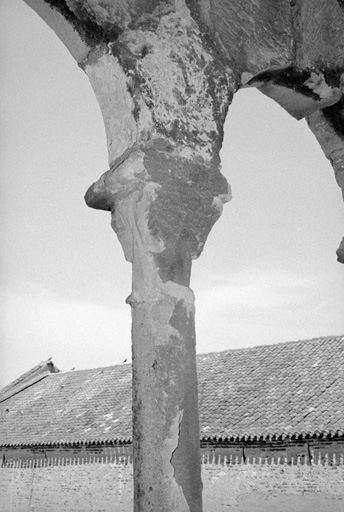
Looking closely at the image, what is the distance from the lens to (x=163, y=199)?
3020 mm

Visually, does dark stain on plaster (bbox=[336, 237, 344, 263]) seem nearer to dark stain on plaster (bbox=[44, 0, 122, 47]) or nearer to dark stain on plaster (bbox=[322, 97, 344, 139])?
dark stain on plaster (bbox=[322, 97, 344, 139])

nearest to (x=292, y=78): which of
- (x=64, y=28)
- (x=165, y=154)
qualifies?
(x=165, y=154)

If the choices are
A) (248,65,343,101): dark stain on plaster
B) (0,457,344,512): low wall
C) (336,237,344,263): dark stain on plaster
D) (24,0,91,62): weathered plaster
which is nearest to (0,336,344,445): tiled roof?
(0,457,344,512): low wall

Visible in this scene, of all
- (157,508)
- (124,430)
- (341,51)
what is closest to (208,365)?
(124,430)

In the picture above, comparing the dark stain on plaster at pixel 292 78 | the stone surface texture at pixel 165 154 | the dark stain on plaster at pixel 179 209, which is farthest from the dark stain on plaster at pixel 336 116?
the dark stain on plaster at pixel 179 209

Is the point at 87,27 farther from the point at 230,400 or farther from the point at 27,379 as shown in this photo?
the point at 27,379

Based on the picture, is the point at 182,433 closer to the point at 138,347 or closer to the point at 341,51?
the point at 138,347

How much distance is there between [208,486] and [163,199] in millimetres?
12204

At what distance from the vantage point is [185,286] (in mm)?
3010

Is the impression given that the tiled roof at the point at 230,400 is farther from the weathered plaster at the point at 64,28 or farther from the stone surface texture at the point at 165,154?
the weathered plaster at the point at 64,28

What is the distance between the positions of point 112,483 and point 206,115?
537 inches

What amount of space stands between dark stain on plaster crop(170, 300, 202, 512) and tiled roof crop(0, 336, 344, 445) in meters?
9.89

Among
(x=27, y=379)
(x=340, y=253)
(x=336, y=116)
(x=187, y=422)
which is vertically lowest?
(x=187, y=422)

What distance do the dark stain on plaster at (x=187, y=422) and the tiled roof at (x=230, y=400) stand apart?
32.4 feet
